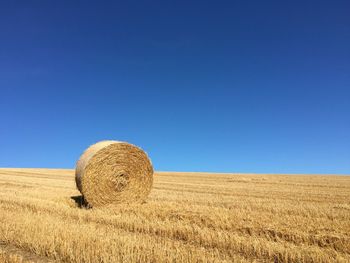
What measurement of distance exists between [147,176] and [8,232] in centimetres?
595

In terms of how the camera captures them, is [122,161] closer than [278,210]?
No

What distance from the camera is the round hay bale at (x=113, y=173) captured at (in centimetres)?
1071

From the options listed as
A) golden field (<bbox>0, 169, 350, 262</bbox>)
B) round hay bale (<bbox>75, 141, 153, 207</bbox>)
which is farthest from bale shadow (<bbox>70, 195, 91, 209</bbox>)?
golden field (<bbox>0, 169, 350, 262</bbox>)

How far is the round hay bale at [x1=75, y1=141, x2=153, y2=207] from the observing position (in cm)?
1071

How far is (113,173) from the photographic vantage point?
1130 centimetres

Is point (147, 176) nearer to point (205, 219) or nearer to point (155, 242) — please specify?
point (205, 219)

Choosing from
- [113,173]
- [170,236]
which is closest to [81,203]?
[113,173]

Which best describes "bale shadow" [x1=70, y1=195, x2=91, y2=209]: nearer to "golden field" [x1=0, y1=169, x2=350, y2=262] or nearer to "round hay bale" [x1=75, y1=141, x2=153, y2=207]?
"round hay bale" [x1=75, y1=141, x2=153, y2=207]

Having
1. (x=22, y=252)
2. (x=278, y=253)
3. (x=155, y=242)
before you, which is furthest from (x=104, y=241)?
(x=278, y=253)

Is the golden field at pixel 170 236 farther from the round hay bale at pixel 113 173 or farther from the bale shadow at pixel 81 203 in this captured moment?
the round hay bale at pixel 113 173

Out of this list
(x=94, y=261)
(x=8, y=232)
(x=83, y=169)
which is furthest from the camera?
(x=83, y=169)

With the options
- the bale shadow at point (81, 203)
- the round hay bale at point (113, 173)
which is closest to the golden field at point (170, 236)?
the bale shadow at point (81, 203)

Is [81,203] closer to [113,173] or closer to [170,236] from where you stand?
[113,173]

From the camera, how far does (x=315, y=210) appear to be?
31.7 feet
